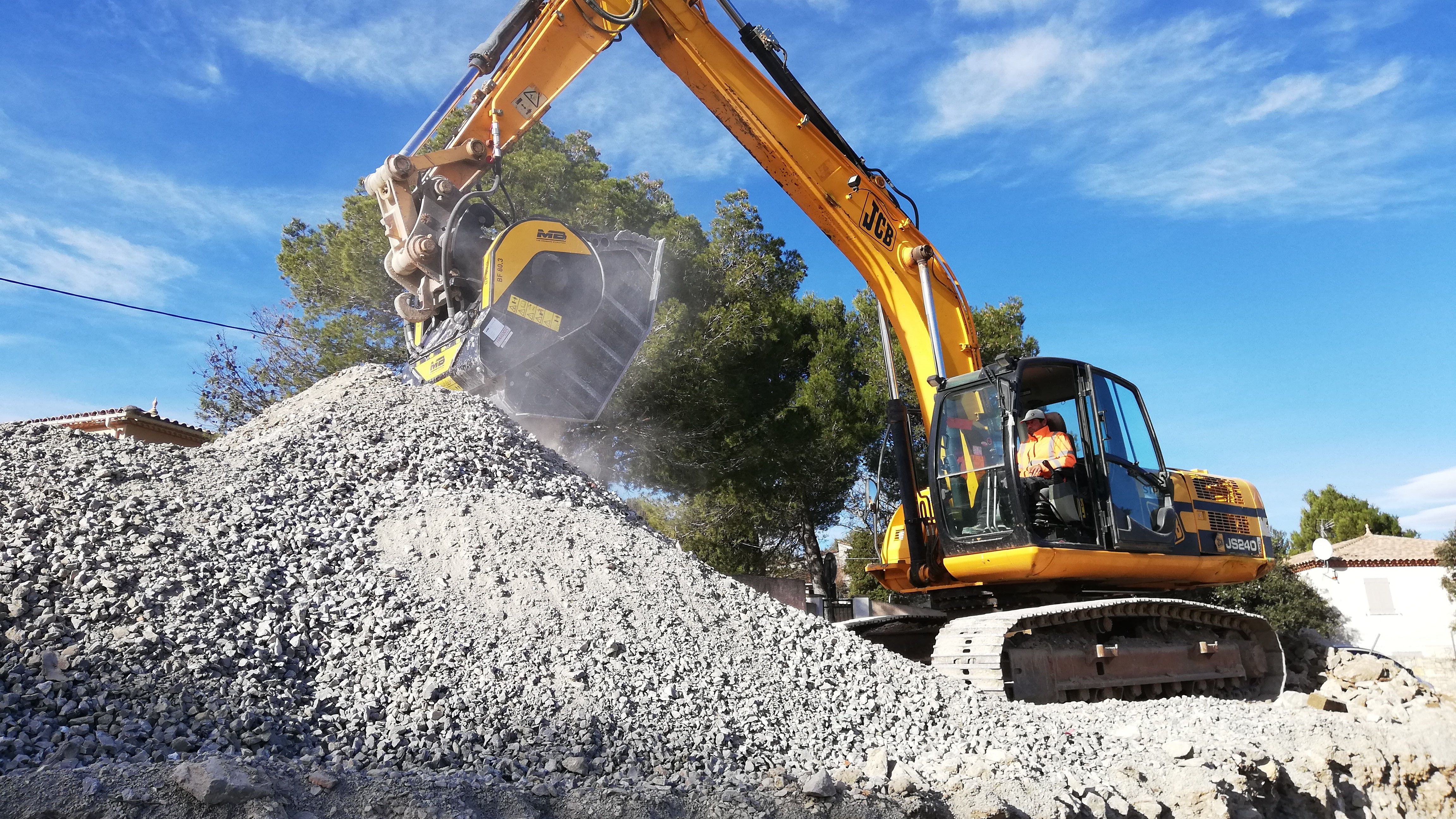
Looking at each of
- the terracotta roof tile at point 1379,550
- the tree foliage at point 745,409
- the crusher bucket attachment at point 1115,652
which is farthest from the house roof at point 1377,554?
the crusher bucket attachment at point 1115,652

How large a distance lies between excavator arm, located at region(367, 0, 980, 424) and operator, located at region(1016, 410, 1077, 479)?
0.96 m

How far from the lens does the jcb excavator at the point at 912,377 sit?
6855mm

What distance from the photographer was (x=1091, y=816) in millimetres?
3924

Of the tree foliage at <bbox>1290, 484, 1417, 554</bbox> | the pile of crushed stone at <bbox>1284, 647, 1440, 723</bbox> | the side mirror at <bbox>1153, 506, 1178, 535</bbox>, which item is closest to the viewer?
the pile of crushed stone at <bbox>1284, 647, 1440, 723</bbox>

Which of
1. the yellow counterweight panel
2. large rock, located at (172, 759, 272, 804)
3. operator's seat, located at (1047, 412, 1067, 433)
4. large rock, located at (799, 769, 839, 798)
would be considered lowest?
large rock, located at (799, 769, 839, 798)

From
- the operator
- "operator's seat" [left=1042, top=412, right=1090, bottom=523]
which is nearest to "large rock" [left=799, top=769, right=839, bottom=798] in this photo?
the operator

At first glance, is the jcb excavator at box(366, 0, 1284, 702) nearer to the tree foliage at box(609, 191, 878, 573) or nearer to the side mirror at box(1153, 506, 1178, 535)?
the side mirror at box(1153, 506, 1178, 535)

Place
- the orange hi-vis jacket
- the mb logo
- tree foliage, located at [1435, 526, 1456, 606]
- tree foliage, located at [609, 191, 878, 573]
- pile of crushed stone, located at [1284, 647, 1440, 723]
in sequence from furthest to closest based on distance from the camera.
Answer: tree foliage, located at [1435, 526, 1456, 606], tree foliage, located at [609, 191, 878, 573], the mb logo, pile of crushed stone, located at [1284, 647, 1440, 723], the orange hi-vis jacket

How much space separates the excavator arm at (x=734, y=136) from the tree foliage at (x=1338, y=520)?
30912mm

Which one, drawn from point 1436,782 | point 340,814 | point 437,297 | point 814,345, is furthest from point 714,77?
point 814,345

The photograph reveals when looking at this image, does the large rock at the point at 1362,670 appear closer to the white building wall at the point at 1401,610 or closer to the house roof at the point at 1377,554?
the white building wall at the point at 1401,610

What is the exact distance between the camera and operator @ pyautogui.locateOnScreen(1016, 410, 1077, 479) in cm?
653

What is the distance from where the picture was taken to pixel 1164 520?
7.36 meters

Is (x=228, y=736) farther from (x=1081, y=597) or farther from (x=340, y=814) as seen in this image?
(x=1081, y=597)
